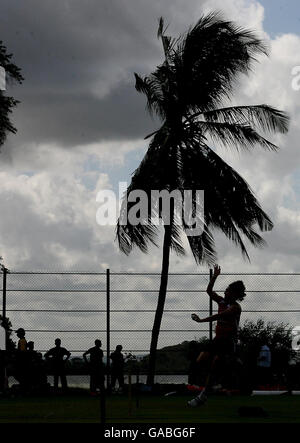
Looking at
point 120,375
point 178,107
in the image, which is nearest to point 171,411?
point 120,375

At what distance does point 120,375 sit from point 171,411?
36.1 ft

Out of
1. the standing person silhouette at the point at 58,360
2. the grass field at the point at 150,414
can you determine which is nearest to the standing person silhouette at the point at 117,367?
the standing person silhouette at the point at 58,360

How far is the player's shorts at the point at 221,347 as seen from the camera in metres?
13.8

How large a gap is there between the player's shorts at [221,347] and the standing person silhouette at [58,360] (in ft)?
33.4

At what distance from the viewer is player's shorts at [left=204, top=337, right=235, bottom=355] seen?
13750 mm

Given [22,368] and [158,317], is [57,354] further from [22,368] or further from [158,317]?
[158,317]

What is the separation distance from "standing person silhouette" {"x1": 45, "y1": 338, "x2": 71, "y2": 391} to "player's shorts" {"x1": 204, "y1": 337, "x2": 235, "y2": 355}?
33.4ft

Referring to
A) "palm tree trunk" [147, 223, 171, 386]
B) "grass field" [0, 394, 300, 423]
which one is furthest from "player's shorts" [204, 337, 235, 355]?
"palm tree trunk" [147, 223, 171, 386]

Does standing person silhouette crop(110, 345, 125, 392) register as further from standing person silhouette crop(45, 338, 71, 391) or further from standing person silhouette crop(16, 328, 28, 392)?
standing person silhouette crop(16, 328, 28, 392)

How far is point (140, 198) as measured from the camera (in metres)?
27.1

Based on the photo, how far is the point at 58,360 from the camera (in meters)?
23.8

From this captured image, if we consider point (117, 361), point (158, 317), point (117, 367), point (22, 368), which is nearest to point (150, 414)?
point (22, 368)

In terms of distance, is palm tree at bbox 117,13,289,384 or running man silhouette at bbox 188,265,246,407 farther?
palm tree at bbox 117,13,289,384
